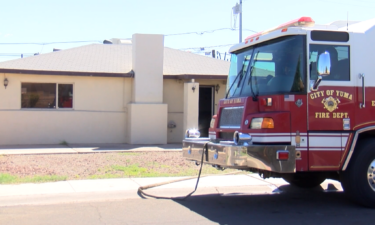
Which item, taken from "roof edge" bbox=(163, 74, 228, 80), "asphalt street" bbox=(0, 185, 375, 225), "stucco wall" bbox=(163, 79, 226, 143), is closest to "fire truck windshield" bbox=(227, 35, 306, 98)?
"asphalt street" bbox=(0, 185, 375, 225)

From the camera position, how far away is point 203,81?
18.7m

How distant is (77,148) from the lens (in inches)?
612

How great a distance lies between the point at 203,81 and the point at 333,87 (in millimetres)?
11611

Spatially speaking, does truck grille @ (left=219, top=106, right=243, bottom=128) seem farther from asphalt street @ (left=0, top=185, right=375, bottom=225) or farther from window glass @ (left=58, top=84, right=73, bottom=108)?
window glass @ (left=58, top=84, right=73, bottom=108)

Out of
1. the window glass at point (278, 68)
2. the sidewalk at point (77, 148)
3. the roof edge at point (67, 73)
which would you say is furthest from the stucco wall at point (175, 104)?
the window glass at point (278, 68)

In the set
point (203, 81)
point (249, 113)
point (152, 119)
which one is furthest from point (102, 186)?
point (203, 81)

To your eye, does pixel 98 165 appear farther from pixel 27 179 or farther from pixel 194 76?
pixel 194 76

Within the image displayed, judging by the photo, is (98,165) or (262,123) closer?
(262,123)

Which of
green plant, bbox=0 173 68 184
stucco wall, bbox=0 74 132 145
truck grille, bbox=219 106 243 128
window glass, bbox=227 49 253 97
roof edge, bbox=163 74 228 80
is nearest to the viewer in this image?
truck grille, bbox=219 106 243 128

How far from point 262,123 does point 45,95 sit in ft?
39.1

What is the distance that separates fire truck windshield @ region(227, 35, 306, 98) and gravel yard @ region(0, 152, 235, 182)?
152 inches

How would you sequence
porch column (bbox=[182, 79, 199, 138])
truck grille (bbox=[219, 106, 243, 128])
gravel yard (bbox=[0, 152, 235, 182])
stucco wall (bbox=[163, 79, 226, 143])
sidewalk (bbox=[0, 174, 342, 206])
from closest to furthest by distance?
1. truck grille (bbox=[219, 106, 243, 128])
2. sidewalk (bbox=[0, 174, 342, 206])
3. gravel yard (bbox=[0, 152, 235, 182])
4. porch column (bbox=[182, 79, 199, 138])
5. stucco wall (bbox=[163, 79, 226, 143])

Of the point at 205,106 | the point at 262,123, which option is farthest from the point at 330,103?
the point at 205,106

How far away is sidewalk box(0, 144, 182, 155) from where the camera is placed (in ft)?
48.0
